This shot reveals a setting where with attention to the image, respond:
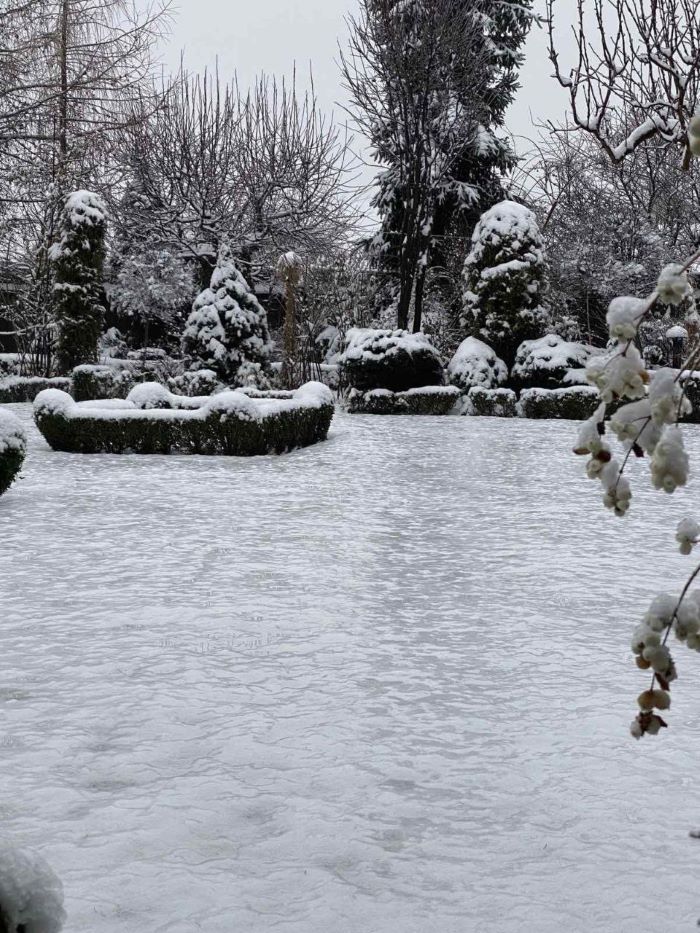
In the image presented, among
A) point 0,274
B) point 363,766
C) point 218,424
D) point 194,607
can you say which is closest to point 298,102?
point 0,274

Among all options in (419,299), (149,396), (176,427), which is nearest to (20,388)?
(149,396)

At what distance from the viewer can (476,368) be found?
71.7 feet

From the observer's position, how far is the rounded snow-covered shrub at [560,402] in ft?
66.6

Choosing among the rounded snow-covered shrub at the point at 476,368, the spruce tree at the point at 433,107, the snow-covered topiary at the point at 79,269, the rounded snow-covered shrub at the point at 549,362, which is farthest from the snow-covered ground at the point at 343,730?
the spruce tree at the point at 433,107

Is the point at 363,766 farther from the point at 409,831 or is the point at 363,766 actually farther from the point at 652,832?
the point at 652,832

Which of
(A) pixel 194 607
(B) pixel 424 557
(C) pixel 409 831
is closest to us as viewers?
(C) pixel 409 831

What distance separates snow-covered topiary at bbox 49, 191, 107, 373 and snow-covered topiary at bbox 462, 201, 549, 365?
Result: 880 cm

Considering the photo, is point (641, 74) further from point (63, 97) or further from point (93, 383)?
point (93, 383)

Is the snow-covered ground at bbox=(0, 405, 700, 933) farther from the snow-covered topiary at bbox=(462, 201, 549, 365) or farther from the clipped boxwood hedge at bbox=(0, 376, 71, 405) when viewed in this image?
the clipped boxwood hedge at bbox=(0, 376, 71, 405)

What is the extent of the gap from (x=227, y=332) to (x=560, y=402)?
27.3 feet

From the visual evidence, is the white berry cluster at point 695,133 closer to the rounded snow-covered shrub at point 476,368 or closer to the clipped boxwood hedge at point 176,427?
the clipped boxwood hedge at point 176,427

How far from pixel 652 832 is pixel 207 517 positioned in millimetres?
6193

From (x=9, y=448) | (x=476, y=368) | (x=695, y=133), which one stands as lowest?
(x=9, y=448)

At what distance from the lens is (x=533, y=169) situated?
93.6 ft
